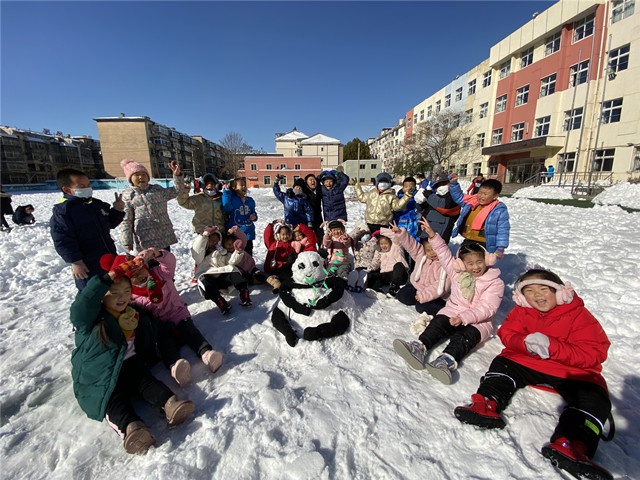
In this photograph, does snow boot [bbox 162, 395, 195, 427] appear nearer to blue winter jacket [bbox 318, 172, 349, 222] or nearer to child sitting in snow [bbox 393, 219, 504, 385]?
child sitting in snow [bbox 393, 219, 504, 385]

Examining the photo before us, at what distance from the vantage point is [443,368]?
101 inches

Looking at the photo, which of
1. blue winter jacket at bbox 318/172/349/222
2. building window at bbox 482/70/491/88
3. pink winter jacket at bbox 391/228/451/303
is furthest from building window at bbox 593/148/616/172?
pink winter jacket at bbox 391/228/451/303

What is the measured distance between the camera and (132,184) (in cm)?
372

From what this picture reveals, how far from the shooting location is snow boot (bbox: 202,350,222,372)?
8.74 feet

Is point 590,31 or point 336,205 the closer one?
point 336,205

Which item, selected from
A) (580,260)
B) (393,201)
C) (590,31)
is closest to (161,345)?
(393,201)

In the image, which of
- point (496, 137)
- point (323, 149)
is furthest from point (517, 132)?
point (323, 149)

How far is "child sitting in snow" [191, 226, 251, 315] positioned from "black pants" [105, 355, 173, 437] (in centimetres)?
145

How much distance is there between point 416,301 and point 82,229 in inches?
173

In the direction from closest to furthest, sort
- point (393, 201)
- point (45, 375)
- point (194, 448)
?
point (194, 448)
point (45, 375)
point (393, 201)

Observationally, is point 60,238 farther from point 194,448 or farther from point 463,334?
point 463,334

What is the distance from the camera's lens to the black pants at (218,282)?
3926 millimetres

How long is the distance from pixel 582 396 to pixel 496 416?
0.68m

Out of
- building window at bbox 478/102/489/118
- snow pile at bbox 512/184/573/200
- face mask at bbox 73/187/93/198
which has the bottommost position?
snow pile at bbox 512/184/573/200
